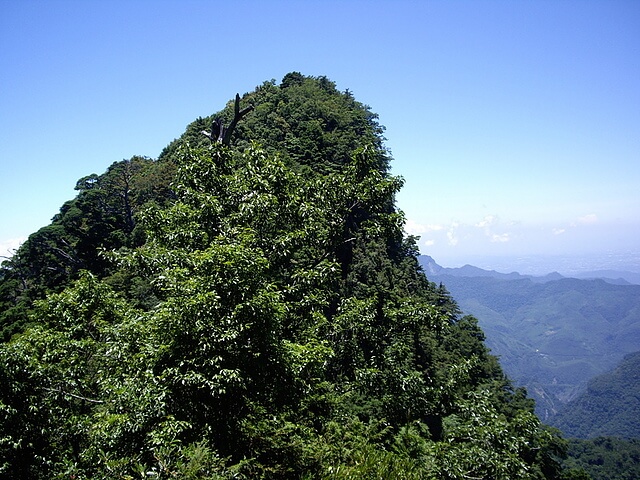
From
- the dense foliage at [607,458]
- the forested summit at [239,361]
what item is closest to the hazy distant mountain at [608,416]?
the dense foliage at [607,458]

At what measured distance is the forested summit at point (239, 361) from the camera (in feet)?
19.8

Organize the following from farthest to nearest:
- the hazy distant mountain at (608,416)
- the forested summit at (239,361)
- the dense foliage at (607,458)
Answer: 1. the hazy distant mountain at (608,416)
2. the dense foliage at (607,458)
3. the forested summit at (239,361)

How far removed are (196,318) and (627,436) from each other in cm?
22561

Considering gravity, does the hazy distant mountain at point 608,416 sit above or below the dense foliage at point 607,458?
below

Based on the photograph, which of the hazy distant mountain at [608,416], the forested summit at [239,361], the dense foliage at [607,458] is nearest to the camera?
the forested summit at [239,361]

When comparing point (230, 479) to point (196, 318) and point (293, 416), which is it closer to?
point (196, 318)

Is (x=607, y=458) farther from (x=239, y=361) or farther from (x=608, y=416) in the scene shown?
(x=608, y=416)

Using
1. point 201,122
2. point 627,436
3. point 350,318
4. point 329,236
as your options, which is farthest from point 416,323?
point 627,436

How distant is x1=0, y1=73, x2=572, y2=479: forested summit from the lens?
19.8 feet

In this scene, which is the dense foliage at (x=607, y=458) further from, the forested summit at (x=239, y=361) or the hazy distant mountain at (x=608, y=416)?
the forested summit at (x=239, y=361)

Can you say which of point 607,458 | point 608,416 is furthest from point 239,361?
point 608,416

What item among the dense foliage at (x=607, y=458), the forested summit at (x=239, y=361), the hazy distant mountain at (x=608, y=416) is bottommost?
the hazy distant mountain at (x=608, y=416)

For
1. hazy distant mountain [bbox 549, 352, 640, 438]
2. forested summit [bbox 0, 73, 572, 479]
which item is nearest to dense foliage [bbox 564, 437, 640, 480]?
hazy distant mountain [bbox 549, 352, 640, 438]

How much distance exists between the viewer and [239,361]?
264 inches
